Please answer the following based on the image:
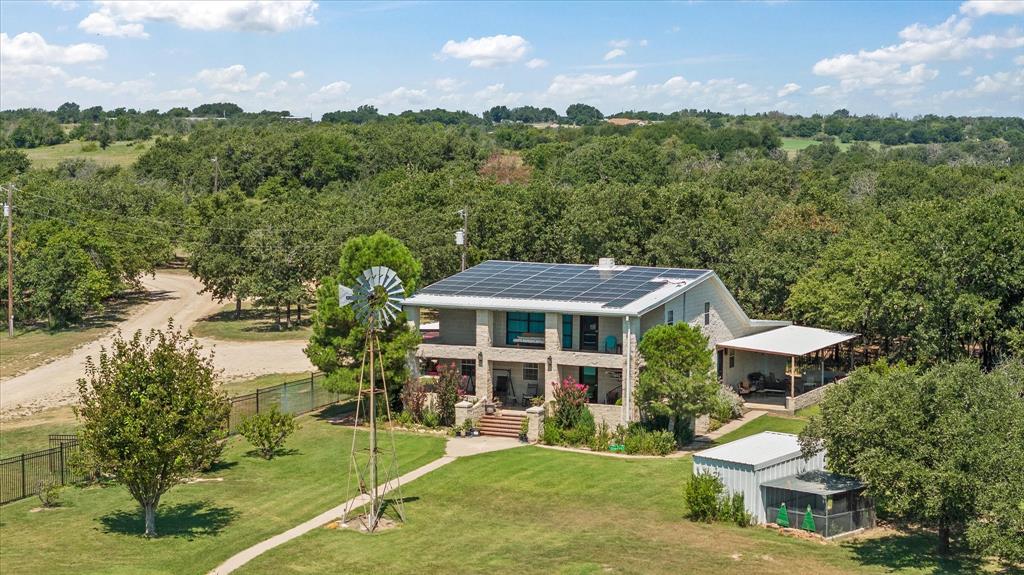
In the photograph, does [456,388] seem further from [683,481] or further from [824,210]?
[824,210]

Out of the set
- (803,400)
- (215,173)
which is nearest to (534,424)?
(803,400)

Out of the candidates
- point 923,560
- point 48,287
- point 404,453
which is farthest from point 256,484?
point 48,287

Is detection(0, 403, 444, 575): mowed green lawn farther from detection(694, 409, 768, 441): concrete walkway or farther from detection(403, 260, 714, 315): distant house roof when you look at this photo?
detection(694, 409, 768, 441): concrete walkway

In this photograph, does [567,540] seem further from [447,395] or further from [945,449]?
[447,395]

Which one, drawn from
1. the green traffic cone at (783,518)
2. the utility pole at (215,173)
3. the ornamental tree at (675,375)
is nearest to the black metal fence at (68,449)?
the ornamental tree at (675,375)

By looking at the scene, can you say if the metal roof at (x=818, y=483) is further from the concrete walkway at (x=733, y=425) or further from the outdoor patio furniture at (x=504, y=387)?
the outdoor patio furniture at (x=504, y=387)
